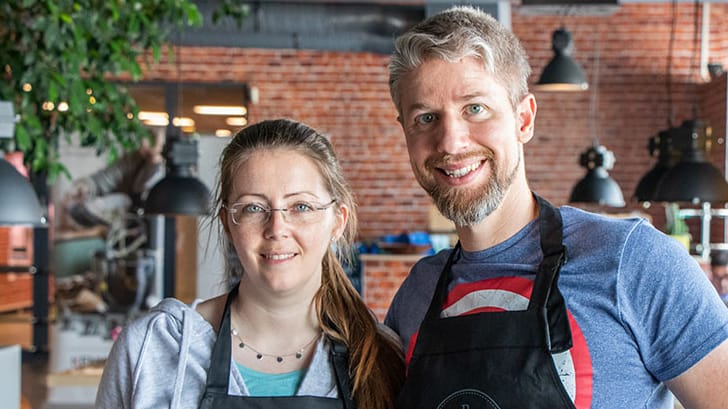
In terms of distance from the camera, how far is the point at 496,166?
154 cm

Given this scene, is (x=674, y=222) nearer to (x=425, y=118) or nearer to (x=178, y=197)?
(x=178, y=197)

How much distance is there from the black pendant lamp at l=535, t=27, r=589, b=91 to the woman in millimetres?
4186

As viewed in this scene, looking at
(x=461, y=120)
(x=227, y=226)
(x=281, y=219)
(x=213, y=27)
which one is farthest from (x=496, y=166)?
(x=213, y=27)

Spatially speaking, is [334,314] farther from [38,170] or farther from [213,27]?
[213,27]

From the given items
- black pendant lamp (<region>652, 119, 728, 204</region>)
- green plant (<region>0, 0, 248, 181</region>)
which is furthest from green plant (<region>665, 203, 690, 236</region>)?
green plant (<region>0, 0, 248, 181</region>)

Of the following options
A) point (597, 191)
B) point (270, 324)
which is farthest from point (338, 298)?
point (597, 191)

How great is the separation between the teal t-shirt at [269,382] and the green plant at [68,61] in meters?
1.81

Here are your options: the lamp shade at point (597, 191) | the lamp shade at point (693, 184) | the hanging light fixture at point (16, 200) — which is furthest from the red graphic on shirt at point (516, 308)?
the lamp shade at point (597, 191)

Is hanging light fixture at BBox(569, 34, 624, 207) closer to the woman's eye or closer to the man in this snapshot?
the man

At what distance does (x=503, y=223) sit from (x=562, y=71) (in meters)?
4.32

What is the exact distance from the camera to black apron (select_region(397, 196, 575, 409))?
1458mm

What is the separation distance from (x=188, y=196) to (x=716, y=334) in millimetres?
3582

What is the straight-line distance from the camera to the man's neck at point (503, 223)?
160cm

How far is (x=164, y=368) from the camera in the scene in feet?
5.25
